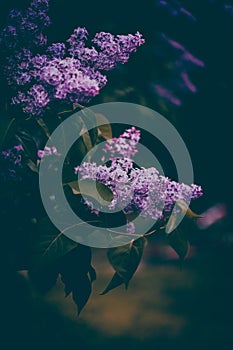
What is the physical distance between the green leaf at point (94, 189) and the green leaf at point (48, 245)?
0.38 ft

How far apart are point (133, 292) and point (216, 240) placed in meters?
0.50

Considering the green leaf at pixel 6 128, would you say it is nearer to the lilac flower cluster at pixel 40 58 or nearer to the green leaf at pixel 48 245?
the lilac flower cluster at pixel 40 58

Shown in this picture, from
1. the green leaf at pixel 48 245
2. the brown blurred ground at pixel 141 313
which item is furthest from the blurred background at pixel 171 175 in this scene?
the green leaf at pixel 48 245

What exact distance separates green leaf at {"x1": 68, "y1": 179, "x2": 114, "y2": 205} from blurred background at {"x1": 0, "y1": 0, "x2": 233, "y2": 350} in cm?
39

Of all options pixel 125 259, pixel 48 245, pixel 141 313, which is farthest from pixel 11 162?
pixel 141 313

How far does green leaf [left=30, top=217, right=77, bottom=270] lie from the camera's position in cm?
107

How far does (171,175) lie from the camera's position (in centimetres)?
209

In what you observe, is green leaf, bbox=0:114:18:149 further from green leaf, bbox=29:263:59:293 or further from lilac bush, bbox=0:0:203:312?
green leaf, bbox=29:263:59:293

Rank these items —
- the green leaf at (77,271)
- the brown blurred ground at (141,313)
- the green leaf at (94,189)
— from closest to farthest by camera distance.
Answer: the green leaf at (94,189) → the green leaf at (77,271) → the brown blurred ground at (141,313)

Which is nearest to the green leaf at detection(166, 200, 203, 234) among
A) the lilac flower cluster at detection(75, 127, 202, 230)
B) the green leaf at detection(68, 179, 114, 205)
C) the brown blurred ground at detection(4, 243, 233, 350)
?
the lilac flower cluster at detection(75, 127, 202, 230)

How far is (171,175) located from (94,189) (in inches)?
42.2

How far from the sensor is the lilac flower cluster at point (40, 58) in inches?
41.8

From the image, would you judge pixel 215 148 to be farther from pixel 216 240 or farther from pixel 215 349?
pixel 215 349

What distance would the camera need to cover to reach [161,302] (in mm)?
1868
